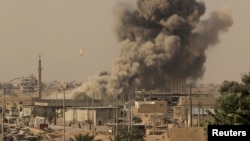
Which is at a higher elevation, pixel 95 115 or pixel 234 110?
pixel 234 110

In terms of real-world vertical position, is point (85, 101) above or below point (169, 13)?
below

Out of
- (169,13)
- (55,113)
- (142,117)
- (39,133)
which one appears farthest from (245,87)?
(169,13)

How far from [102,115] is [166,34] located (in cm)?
2943

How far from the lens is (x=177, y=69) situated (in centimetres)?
12975

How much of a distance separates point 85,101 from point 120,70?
31.0 feet

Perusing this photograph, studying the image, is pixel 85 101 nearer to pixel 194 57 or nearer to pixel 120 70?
pixel 120 70

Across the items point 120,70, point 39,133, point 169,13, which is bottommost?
point 39,133

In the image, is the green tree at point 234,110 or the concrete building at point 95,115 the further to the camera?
the concrete building at point 95,115

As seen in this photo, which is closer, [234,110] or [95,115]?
[234,110]

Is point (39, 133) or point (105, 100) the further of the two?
point (105, 100)

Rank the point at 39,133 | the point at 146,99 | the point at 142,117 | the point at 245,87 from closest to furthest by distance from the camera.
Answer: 1. the point at 245,87
2. the point at 39,133
3. the point at 142,117
4. the point at 146,99

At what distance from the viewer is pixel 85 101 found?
400 feet

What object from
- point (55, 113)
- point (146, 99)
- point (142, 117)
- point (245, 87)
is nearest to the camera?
point (245, 87)

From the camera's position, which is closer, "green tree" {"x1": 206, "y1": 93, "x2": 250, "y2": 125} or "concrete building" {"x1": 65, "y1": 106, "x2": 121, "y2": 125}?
"green tree" {"x1": 206, "y1": 93, "x2": 250, "y2": 125}
